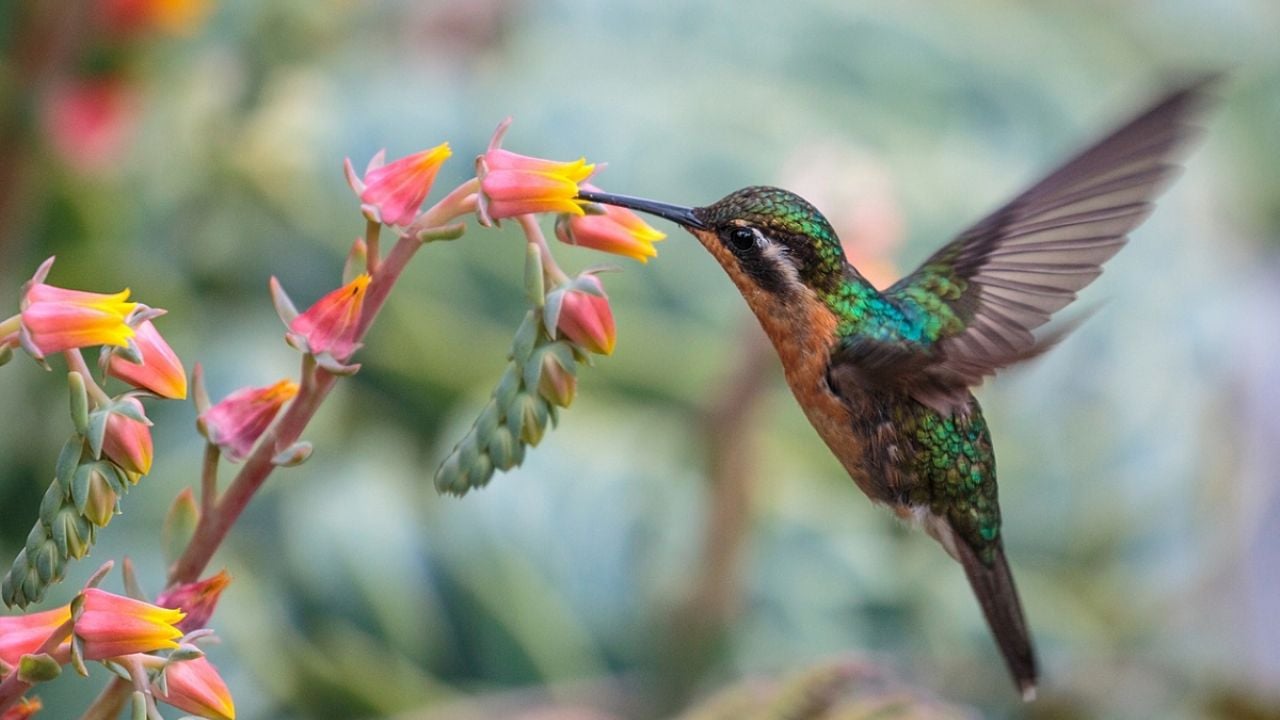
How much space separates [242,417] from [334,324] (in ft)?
0.30

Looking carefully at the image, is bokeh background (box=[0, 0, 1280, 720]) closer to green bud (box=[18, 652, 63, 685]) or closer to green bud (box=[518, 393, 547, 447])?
green bud (box=[518, 393, 547, 447])

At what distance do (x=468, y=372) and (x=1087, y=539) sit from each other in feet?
4.12

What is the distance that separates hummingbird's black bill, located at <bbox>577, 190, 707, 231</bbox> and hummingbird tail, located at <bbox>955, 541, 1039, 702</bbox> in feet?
1.52

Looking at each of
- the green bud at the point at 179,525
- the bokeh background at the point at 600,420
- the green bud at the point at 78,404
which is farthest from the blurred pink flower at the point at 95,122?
the green bud at the point at 78,404

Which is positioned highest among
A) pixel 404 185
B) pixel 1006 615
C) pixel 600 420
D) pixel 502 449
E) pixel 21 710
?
pixel 404 185

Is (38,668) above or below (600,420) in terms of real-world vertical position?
above

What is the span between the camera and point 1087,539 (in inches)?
116

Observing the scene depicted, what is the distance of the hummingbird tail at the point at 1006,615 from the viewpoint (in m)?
1.42

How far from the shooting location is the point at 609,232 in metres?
1.04

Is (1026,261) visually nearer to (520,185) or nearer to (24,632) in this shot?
(520,185)

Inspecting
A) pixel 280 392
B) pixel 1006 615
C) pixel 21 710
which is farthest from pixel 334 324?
pixel 1006 615

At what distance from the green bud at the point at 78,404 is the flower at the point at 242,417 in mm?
83

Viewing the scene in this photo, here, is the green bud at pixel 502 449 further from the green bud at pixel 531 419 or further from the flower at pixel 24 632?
the flower at pixel 24 632

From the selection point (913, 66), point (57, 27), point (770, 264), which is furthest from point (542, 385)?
point (913, 66)
